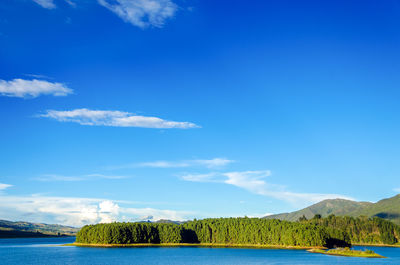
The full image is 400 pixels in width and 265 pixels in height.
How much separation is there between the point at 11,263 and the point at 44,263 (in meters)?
10.7

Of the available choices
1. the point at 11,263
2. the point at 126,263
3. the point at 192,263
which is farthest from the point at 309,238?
the point at 11,263

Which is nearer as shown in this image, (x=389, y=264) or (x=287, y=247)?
(x=389, y=264)

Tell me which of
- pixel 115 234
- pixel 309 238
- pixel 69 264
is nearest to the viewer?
pixel 69 264

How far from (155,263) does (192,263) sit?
10.6 metres

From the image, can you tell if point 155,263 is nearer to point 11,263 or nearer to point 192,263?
point 192,263

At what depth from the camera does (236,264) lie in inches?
4190

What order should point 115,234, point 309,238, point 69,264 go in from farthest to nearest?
point 115,234 < point 309,238 < point 69,264

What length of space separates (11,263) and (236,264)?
66.9 meters

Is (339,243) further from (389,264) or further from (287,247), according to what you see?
(389,264)

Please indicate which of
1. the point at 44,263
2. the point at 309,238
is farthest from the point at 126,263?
the point at 309,238

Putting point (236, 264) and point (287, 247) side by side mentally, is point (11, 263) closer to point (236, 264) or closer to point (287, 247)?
point (236, 264)

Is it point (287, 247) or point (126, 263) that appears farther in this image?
point (287, 247)

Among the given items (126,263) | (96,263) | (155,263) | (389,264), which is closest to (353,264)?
(389,264)

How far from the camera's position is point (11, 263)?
11081cm
